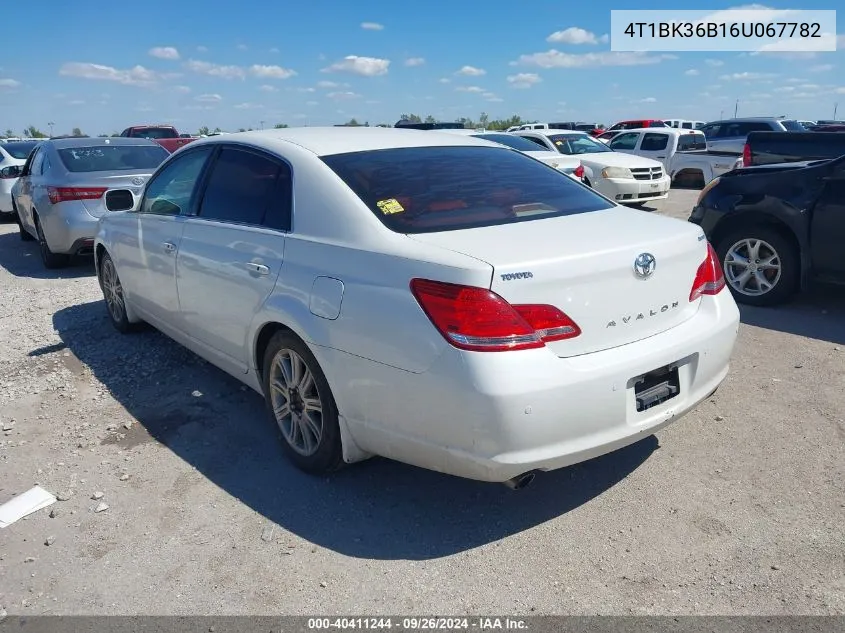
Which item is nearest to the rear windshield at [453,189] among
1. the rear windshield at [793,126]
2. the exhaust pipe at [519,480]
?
the exhaust pipe at [519,480]

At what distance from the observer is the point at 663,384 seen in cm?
296

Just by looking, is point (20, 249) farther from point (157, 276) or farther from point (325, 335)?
point (325, 335)

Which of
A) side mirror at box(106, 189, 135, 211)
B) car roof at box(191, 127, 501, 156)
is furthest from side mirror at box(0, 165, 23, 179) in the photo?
car roof at box(191, 127, 501, 156)

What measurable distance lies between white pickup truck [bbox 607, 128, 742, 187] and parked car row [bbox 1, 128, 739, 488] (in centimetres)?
1474

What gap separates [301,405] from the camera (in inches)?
135

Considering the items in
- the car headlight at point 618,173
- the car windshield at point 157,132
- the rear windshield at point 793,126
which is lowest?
the car headlight at point 618,173

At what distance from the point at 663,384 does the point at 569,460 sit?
585 millimetres

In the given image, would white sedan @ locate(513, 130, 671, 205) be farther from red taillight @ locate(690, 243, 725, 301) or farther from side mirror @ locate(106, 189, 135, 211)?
red taillight @ locate(690, 243, 725, 301)

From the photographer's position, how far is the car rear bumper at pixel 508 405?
8.34 feet

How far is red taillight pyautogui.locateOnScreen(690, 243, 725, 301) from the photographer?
10.5ft

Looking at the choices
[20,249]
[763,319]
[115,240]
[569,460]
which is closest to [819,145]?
[763,319]

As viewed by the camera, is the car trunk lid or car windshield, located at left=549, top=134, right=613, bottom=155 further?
car windshield, located at left=549, top=134, right=613, bottom=155

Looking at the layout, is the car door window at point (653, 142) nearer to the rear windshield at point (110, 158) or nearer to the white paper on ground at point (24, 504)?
the rear windshield at point (110, 158)

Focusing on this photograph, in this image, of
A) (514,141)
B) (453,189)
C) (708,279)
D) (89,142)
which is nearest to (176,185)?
(453,189)
